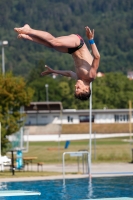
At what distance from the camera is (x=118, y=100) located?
121 m

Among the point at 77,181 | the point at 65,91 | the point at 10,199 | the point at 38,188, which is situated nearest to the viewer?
the point at 10,199

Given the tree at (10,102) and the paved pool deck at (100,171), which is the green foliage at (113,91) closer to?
the tree at (10,102)

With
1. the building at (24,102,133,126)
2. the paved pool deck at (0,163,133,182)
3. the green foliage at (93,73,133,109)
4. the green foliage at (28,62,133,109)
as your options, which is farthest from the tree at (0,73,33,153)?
the green foliage at (93,73,133,109)

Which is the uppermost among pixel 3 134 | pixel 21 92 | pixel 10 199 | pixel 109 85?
pixel 109 85

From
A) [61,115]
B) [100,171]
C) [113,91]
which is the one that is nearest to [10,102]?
[100,171]

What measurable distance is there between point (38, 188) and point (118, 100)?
9761 centimetres

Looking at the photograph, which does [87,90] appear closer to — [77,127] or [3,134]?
[3,134]

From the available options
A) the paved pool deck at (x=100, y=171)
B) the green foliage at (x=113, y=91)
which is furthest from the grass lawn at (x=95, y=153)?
the green foliage at (x=113, y=91)

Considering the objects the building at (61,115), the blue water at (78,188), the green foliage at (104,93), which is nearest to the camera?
the blue water at (78,188)

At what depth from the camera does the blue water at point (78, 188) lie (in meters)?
21.5

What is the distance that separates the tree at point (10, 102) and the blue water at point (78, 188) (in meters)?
8.61

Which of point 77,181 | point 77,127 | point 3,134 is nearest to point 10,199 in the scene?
point 77,181

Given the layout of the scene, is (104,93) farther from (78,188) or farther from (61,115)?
(78,188)

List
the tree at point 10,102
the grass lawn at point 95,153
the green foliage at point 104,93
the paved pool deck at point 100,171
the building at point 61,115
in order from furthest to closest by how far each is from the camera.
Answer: the green foliage at point 104,93 < the building at point 61,115 < the grass lawn at point 95,153 < the tree at point 10,102 < the paved pool deck at point 100,171
